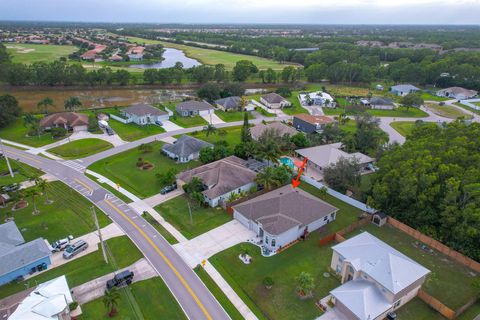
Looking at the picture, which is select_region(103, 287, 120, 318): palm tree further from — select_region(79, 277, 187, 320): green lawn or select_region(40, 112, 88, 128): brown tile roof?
select_region(40, 112, 88, 128): brown tile roof

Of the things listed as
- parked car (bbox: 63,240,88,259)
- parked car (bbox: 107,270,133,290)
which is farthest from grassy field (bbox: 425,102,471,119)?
parked car (bbox: 63,240,88,259)

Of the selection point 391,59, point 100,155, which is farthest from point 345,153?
point 391,59

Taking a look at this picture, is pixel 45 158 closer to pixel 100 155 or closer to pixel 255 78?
pixel 100 155

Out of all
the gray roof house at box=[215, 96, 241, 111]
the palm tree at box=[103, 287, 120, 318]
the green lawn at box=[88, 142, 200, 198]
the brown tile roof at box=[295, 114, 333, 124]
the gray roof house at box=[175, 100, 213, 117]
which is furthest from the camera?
the gray roof house at box=[215, 96, 241, 111]

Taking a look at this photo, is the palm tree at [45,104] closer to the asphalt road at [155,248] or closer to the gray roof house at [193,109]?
the gray roof house at [193,109]

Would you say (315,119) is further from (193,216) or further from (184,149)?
(193,216)

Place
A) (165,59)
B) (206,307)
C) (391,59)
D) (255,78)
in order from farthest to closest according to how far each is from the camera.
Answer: (165,59) < (391,59) < (255,78) < (206,307)

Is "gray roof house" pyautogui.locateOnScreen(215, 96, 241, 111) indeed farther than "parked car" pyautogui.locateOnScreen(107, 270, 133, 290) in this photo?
Yes
